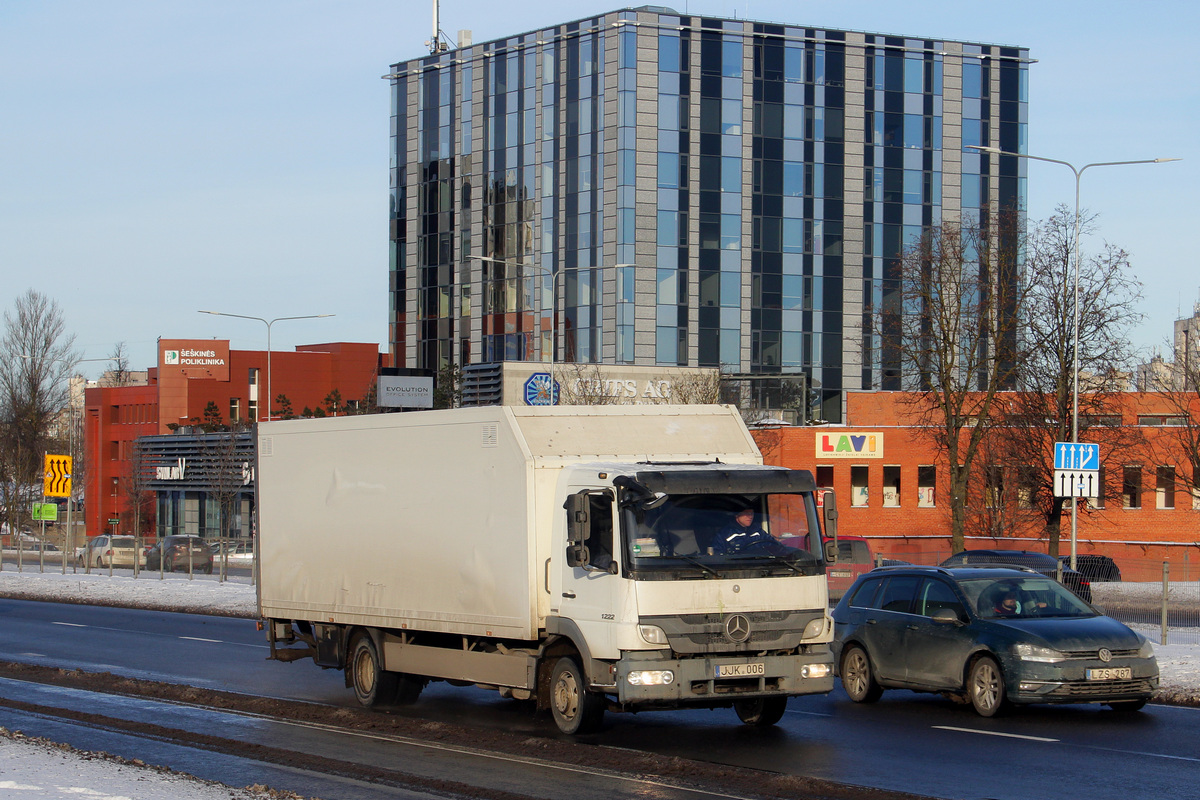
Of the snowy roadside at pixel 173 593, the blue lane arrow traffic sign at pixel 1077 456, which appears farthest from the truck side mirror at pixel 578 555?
the blue lane arrow traffic sign at pixel 1077 456

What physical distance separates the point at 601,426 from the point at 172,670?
874 centimetres

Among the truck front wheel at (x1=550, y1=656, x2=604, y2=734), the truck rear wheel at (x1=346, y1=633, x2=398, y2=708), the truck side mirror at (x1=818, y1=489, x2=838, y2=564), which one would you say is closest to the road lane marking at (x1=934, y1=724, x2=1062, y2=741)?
the truck side mirror at (x1=818, y1=489, x2=838, y2=564)

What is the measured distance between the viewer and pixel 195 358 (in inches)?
4284

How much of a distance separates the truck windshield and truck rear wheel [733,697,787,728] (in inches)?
67.9

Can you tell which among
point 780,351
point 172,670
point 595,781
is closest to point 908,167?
point 780,351

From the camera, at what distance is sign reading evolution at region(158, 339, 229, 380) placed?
107m

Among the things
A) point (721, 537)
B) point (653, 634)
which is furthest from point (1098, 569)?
point (653, 634)

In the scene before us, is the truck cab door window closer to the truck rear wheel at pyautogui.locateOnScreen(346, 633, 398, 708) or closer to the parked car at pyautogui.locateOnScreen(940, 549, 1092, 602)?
the truck rear wheel at pyautogui.locateOnScreen(346, 633, 398, 708)

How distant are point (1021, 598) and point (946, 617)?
0.85 meters

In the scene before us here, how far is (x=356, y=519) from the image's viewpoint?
15.0m

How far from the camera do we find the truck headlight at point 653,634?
38.0ft

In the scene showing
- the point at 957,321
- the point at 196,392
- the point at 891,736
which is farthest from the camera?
the point at 196,392

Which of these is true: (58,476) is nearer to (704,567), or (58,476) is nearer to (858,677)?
(858,677)

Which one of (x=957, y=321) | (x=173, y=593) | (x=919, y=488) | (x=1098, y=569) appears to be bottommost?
(x=173, y=593)
